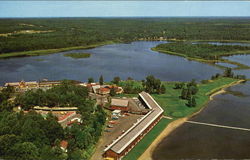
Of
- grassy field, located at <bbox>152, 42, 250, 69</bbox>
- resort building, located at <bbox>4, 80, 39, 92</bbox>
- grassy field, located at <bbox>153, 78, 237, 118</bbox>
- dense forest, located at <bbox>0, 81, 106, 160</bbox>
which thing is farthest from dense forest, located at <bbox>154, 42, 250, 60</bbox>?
dense forest, located at <bbox>0, 81, 106, 160</bbox>

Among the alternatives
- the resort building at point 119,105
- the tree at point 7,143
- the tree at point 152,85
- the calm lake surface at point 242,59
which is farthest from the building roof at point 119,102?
the calm lake surface at point 242,59

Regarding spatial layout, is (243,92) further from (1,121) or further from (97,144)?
(1,121)

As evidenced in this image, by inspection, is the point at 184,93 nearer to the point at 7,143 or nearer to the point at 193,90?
the point at 193,90

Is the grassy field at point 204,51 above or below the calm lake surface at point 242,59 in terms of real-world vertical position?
above

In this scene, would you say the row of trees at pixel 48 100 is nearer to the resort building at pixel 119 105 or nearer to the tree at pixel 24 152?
the resort building at pixel 119 105

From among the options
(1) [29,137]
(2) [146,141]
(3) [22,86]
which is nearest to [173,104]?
(2) [146,141]
